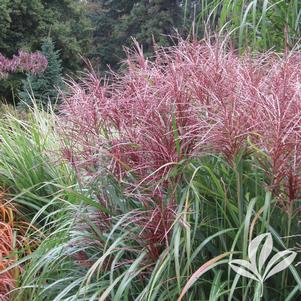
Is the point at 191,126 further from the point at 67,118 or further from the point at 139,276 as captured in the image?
the point at 67,118

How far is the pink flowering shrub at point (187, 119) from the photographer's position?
170 cm

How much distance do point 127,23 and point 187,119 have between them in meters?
22.8

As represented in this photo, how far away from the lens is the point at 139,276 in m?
2.12

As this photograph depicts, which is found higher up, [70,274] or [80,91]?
[80,91]

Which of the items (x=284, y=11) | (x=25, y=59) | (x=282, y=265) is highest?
(x=284, y=11)

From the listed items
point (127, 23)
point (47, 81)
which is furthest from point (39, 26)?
point (47, 81)

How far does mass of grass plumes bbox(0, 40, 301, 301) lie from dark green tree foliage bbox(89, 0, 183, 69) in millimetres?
18620

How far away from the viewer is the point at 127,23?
79.0 feet

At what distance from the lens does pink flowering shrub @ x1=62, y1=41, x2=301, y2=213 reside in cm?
170

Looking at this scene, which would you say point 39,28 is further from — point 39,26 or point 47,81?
point 47,81

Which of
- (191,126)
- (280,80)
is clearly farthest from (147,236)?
(280,80)

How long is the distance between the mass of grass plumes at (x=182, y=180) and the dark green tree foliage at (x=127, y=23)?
1862cm

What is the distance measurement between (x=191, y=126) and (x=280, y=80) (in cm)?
38

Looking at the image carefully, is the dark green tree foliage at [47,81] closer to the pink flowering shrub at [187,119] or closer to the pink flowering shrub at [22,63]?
the pink flowering shrub at [22,63]
